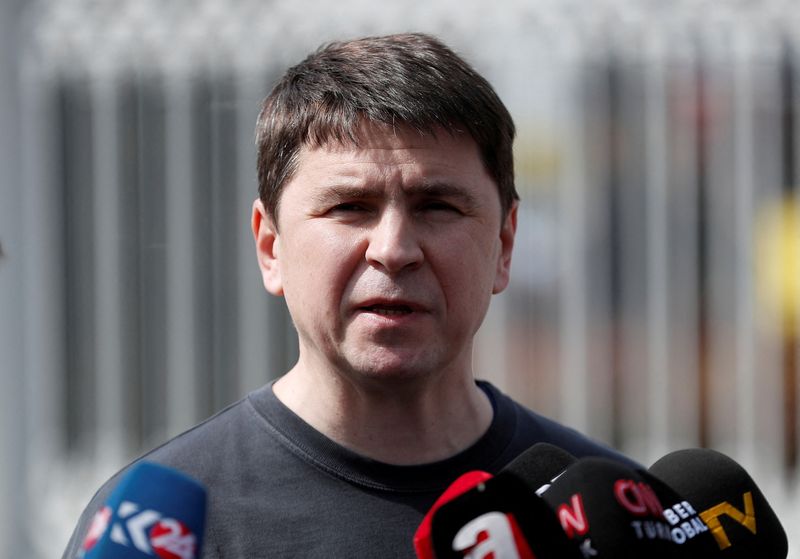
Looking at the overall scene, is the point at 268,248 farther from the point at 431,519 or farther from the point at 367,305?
the point at 431,519

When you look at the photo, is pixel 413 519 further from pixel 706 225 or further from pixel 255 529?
pixel 706 225

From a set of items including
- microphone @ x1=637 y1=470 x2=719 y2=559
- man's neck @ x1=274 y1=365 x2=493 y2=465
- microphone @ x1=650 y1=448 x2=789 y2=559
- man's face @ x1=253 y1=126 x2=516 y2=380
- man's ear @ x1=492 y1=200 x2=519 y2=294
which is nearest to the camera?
microphone @ x1=637 y1=470 x2=719 y2=559

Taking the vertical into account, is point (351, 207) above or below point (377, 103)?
below

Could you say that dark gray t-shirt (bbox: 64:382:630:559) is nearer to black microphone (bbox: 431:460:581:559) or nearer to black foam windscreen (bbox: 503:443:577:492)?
black foam windscreen (bbox: 503:443:577:492)

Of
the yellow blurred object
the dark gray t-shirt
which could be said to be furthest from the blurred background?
the dark gray t-shirt

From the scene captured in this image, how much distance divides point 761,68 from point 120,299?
2785 millimetres

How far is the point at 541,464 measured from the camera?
5.45ft

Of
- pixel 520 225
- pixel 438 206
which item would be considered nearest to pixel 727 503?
pixel 438 206

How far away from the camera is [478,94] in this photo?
1836 mm

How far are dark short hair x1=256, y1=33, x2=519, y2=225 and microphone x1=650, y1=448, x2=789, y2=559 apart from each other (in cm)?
48

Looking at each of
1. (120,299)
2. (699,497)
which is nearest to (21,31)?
(120,299)

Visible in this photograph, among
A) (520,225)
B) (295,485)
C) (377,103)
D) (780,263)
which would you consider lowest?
(780,263)

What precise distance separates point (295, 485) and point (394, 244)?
1.23 feet

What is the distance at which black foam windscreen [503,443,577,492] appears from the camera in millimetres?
1634
